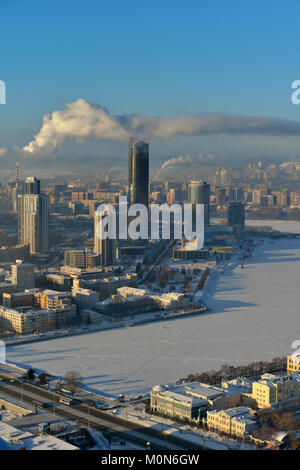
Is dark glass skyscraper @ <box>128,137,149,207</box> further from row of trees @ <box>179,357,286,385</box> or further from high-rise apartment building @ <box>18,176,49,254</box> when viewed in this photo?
row of trees @ <box>179,357,286,385</box>

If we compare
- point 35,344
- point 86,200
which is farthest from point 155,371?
point 86,200

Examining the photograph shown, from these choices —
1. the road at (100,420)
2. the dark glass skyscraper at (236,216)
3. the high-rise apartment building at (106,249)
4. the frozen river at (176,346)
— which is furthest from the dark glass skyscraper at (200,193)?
the road at (100,420)

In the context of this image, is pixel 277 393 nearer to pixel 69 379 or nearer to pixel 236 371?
pixel 236 371

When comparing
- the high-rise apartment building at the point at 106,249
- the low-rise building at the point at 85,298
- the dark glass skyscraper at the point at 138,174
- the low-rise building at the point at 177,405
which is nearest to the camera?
the low-rise building at the point at 177,405

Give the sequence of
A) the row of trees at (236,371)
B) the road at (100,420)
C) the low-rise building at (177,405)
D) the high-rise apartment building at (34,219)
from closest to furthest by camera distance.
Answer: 1. the road at (100,420)
2. the low-rise building at (177,405)
3. the row of trees at (236,371)
4. the high-rise apartment building at (34,219)

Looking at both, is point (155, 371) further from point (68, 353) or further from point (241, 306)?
point (241, 306)

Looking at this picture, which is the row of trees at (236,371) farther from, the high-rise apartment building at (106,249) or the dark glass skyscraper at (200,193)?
the dark glass skyscraper at (200,193)
